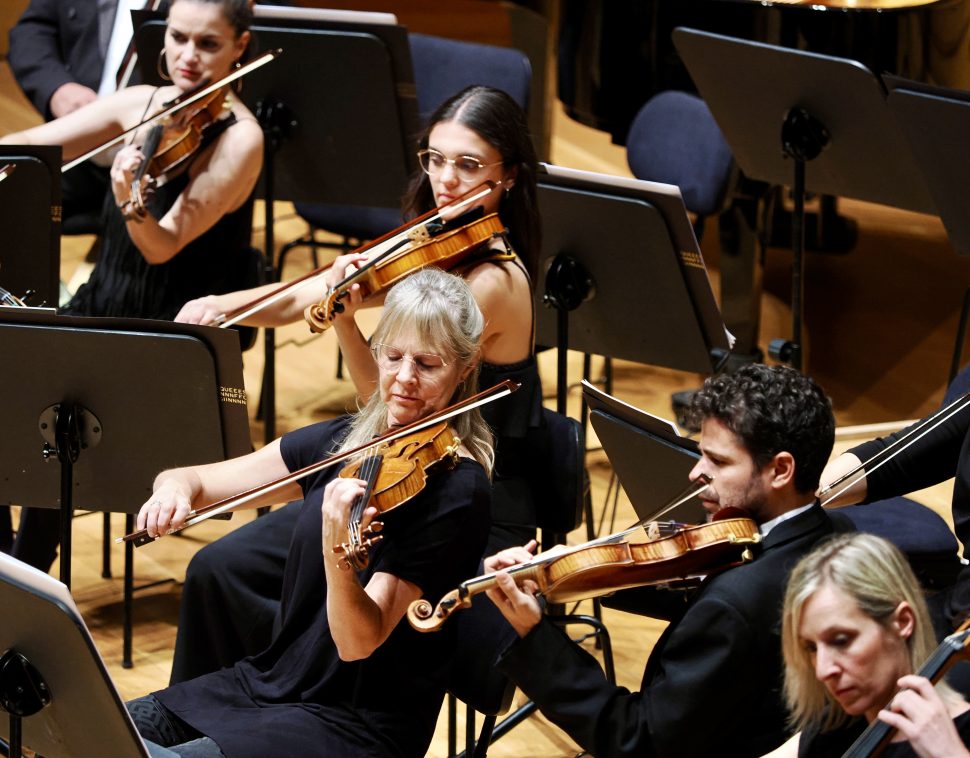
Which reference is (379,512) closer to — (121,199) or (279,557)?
(279,557)

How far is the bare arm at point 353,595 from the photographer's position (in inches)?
79.4

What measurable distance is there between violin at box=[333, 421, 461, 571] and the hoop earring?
1657mm

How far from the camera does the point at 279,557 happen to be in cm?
273

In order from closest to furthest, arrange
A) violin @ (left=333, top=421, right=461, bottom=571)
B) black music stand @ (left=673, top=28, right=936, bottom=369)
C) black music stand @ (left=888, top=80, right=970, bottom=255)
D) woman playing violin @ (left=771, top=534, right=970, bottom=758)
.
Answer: woman playing violin @ (left=771, top=534, right=970, bottom=758), violin @ (left=333, top=421, right=461, bottom=571), black music stand @ (left=888, top=80, right=970, bottom=255), black music stand @ (left=673, top=28, right=936, bottom=369)

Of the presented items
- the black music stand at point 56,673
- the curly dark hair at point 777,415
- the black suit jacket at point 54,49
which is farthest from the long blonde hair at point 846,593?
the black suit jacket at point 54,49

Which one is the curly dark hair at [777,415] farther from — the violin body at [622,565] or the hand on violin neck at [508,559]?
the hand on violin neck at [508,559]

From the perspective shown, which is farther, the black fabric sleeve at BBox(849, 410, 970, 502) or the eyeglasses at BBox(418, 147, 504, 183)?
the eyeglasses at BBox(418, 147, 504, 183)

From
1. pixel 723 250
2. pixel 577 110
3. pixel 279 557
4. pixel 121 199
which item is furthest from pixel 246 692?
pixel 577 110

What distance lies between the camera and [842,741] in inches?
70.7

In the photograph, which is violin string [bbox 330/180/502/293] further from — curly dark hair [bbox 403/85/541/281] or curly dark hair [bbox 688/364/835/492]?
curly dark hair [bbox 688/364/835/492]

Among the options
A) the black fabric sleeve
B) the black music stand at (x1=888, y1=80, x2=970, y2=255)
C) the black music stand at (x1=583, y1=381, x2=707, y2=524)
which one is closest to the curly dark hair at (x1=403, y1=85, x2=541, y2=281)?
the black music stand at (x1=583, y1=381, x2=707, y2=524)

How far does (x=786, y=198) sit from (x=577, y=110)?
113cm

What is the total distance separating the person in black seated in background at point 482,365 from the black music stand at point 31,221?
0.36 meters

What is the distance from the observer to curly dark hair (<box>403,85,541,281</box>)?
288cm
